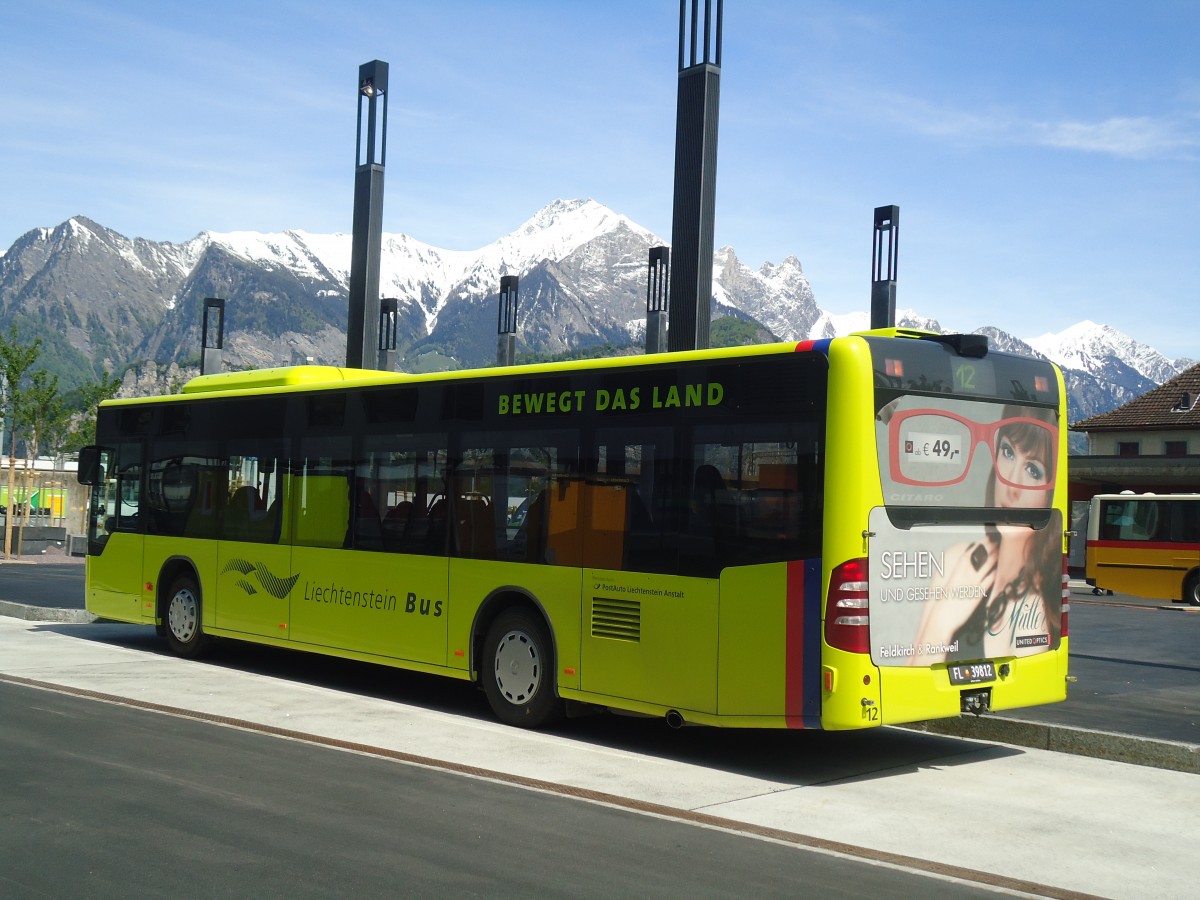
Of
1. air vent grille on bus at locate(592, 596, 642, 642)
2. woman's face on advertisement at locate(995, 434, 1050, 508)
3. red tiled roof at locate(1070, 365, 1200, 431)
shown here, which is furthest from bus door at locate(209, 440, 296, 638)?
red tiled roof at locate(1070, 365, 1200, 431)

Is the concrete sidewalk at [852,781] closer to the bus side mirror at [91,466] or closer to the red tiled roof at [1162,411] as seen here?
the bus side mirror at [91,466]

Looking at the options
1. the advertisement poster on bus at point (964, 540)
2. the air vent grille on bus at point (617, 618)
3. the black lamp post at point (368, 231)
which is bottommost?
the air vent grille on bus at point (617, 618)

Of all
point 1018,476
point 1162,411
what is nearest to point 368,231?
point 1018,476

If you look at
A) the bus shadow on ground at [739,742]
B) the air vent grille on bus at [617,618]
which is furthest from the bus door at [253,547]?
the air vent grille on bus at [617,618]

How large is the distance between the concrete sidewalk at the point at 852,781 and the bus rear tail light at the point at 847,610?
98 centimetres

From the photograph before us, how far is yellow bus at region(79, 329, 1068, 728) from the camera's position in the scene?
8461 mm

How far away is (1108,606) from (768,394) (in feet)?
78.6

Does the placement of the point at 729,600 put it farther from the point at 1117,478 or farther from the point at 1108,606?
the point at 1117,478

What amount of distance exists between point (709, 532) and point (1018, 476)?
230cm

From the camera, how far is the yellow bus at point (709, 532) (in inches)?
333

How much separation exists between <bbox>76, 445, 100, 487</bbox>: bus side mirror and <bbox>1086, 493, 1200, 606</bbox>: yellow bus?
81.1ft

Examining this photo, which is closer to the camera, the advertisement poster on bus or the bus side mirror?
the advertisement poster on bus

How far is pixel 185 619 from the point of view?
14.8m

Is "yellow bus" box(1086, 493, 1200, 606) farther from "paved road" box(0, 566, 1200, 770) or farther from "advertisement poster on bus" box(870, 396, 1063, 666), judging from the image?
→ "advertisement poster on bus" box(870, 396, 1063, 666)
